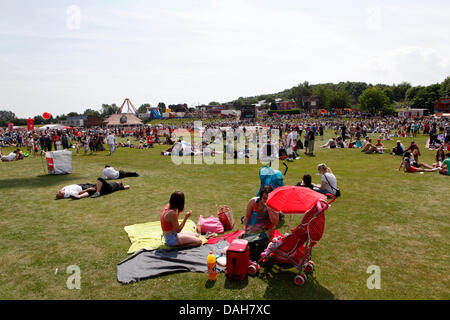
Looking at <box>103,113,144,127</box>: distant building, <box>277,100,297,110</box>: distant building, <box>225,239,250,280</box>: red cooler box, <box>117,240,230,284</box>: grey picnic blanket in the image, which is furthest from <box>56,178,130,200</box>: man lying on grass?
<box>277,100,297,110</box>: distant building

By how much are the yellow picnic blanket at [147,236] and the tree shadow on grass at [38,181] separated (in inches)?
262

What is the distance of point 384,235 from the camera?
573 centimetres

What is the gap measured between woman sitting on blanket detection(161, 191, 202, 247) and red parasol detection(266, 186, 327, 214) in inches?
64.4

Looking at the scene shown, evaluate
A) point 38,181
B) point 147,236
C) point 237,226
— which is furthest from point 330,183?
point 38,181

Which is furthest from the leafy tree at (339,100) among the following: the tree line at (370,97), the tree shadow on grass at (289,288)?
the tree shadow on grass at (289,288)

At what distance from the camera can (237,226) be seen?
21.2ft

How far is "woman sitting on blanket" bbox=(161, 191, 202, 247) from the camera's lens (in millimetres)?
5074

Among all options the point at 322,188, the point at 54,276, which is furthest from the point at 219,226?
the point at 322,188

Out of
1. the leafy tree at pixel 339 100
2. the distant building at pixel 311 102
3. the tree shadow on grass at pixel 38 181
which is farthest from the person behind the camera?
the distant building at pixel 311 102

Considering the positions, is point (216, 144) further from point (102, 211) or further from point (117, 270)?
point (117, 270)

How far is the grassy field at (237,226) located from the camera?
4043mm

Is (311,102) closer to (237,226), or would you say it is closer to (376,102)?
(376,102)

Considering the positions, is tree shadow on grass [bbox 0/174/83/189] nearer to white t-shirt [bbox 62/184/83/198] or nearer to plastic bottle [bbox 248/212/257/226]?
white t-shirt [bbox 62/184/83/198]

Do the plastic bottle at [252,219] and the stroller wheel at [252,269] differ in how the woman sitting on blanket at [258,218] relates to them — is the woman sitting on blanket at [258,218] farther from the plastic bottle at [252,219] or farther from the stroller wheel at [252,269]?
the stroller wheel at [252,269]
